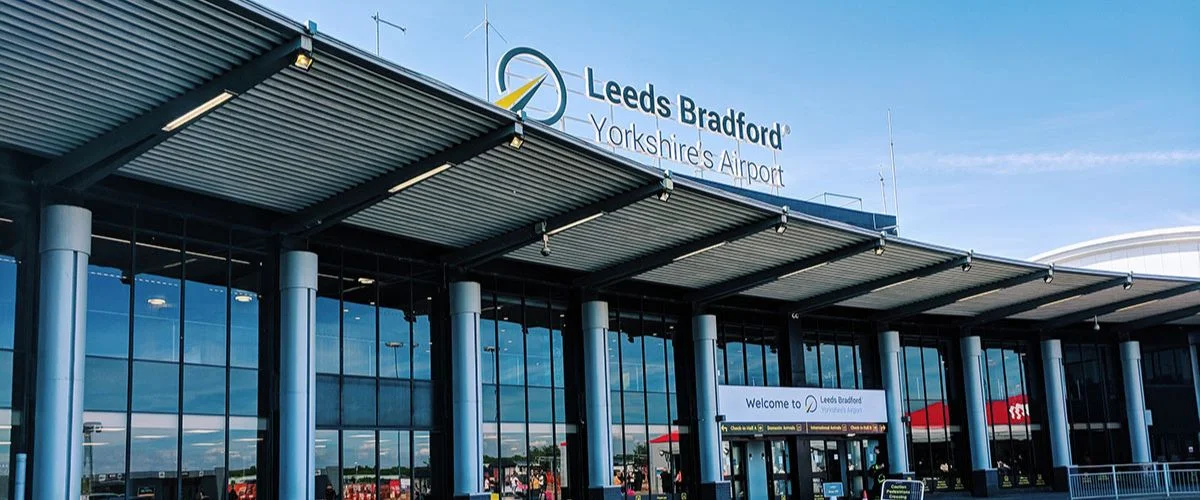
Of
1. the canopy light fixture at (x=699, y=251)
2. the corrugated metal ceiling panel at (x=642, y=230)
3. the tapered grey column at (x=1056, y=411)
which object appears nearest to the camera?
the corrugated metal ceiling panel at (x=642, y=230)

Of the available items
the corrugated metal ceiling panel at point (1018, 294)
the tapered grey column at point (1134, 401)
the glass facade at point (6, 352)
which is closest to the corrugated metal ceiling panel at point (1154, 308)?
the tapered grey column at point (1134, 401)

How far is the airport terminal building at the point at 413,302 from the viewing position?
53.8 ft

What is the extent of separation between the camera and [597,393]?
28.7m

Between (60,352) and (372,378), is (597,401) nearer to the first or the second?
(372,378)

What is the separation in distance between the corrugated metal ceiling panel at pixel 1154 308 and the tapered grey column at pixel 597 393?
20.2 metres

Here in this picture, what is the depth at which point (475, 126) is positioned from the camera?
18.2m

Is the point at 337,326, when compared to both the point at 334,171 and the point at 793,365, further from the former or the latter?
the point at 793,365

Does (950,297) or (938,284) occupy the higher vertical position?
(938,284)

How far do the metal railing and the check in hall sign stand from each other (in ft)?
20.5

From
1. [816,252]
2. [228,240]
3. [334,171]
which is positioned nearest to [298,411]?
[228,240]

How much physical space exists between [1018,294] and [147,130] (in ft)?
92.6

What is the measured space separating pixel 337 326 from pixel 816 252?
39.8 ft

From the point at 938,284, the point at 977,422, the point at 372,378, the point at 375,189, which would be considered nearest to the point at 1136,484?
the point at 977,422

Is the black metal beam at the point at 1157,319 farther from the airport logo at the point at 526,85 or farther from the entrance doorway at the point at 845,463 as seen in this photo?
the airport logo at the point at 526,85
